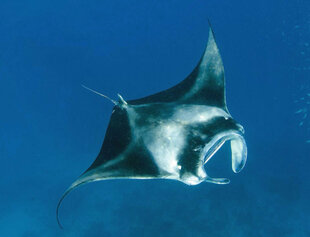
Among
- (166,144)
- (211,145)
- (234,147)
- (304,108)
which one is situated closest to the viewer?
(211,145)

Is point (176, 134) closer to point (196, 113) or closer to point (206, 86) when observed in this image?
point (196, 113)

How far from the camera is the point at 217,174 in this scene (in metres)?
13.5

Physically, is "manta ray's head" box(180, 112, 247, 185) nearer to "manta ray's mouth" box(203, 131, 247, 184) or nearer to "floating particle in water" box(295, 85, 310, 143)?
"manta ray's mouth" box(203, 131, 247, 184)

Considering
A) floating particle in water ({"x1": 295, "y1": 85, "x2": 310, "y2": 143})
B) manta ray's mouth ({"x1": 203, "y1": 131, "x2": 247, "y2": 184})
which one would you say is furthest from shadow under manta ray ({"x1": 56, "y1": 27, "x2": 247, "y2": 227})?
floating particle in water ({"x1": 295, "y1": 85, "x2": 310, "y2": 143})

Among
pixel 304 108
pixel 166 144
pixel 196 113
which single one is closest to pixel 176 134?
pixel 166 144

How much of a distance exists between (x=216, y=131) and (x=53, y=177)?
687 inches

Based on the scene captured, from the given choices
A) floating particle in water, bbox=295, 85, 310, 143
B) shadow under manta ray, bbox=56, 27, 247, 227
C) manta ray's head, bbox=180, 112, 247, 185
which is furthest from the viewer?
floating particle in water, bbox=295, 85, 310, 143

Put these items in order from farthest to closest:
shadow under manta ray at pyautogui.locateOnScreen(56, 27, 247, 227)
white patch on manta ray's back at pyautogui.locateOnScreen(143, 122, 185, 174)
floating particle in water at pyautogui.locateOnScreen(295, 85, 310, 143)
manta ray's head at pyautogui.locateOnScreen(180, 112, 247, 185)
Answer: floating particle in water at pyautogui.locateOnScreen(295, 85, 310, 143)
white patch on manta ray's back at pyautogui.locateOnScreen(143, 122, 185, 174)
shadow under manta ray at pyautogui.locateOnScreen(56, 27, 247, 227)
manta ray's head at pyautogui.locateOnScreen(180, 112, 247, 185)

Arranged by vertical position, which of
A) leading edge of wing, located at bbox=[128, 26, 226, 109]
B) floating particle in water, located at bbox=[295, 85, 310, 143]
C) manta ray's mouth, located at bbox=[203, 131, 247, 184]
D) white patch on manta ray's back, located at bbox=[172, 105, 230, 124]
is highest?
leading edge of wing, located at bbox=[128, 26, 226, 109]

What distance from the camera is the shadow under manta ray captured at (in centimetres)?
333

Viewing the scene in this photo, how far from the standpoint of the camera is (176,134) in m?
3.75

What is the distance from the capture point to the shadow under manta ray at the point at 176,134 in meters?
3.33

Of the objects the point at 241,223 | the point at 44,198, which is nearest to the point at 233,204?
the point at 241,223

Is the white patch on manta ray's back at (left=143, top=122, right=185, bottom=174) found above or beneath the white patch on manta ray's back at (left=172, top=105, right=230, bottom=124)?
beneath
